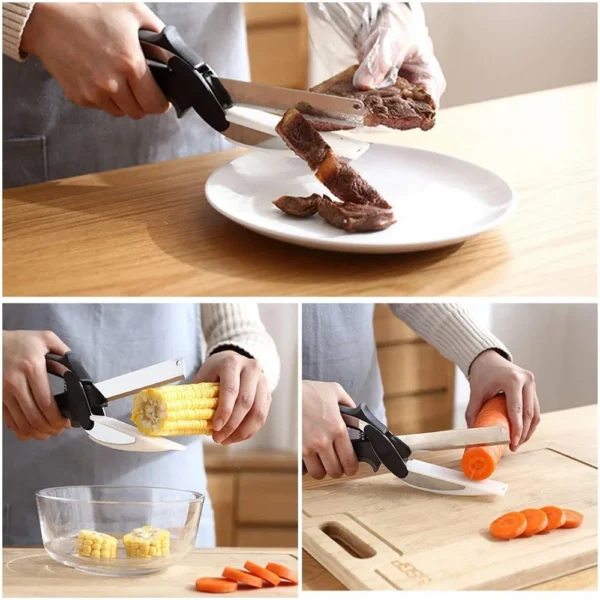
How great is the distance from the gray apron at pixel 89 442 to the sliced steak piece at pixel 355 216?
19.6 inches

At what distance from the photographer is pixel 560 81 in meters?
3.38

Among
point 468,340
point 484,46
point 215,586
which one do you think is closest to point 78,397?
point 215,586

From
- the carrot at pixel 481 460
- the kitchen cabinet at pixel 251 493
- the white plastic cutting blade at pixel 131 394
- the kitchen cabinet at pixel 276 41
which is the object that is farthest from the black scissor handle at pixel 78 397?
the kitchen cabinet at pixel 276 41

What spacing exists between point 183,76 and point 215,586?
767mm

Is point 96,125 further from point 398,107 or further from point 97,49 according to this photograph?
point 398,107

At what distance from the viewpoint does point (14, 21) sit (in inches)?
50.3

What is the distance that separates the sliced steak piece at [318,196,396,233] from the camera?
3.60 feet

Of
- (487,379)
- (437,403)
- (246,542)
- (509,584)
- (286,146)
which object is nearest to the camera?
(509,584)

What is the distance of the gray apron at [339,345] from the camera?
146 cm

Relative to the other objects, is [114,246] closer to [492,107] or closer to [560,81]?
[492,107]

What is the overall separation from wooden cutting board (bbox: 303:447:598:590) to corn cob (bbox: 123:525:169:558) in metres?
0.21

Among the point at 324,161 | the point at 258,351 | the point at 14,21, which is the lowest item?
the point at 258,351

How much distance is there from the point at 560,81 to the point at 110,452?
2.66m

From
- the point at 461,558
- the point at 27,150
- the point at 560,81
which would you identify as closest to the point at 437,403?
the point at 461,558
